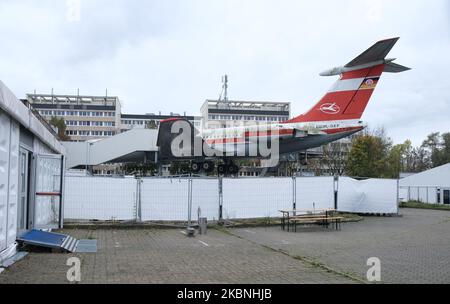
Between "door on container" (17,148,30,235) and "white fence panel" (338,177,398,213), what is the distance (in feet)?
48.2

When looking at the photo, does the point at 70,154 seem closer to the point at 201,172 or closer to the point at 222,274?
the point at 201,172

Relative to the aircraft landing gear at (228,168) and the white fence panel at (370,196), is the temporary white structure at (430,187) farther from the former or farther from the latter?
the white fence panel at (370,196)

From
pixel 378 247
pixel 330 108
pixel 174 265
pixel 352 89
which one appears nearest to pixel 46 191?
pixel 174 265

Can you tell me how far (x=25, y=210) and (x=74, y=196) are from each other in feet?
16.3

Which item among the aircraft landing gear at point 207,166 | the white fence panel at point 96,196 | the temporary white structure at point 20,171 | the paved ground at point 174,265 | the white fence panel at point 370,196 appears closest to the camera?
the paved ground at point 174,265

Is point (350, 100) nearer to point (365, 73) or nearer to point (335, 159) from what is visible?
point (365, 73)

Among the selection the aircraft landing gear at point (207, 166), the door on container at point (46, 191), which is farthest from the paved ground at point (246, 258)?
the aircraft landing gear at point (207, 166)

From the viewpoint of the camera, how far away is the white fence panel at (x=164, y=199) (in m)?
16.5

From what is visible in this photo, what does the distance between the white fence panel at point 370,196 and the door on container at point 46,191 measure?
1297 cm

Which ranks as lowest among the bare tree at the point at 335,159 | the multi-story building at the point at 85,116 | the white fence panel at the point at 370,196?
the white fence panel at the point at 370,196

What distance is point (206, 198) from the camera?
17.1 metres

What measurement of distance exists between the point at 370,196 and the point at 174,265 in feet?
52.1

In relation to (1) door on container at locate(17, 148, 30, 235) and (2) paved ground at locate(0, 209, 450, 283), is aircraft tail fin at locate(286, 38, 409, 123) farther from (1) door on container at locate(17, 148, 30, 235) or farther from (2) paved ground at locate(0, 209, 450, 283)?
(1) door on container at locate(17, 148, 30, 235)
